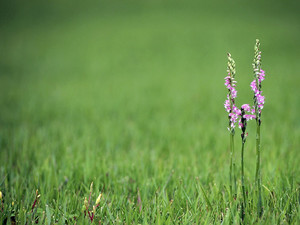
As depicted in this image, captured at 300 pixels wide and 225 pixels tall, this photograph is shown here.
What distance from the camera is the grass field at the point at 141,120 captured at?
1929 millimetres

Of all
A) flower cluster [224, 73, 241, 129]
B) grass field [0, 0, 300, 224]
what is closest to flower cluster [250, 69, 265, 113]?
flower cluster [224, 73, 241, 129]

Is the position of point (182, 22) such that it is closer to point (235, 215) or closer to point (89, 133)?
point (89, 133)

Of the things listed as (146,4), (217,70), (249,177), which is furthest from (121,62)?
(146,4)

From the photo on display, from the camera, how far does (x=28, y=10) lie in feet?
81.5

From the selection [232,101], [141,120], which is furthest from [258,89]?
[141,120]

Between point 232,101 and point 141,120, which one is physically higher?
point 232,101

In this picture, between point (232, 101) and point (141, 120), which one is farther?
point (141, 120)

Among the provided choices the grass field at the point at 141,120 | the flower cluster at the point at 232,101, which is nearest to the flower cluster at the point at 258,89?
the flower cluster at the point at 232,101

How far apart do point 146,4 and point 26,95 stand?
20737 millimetres

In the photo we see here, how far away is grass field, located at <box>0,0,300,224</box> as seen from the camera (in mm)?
1929

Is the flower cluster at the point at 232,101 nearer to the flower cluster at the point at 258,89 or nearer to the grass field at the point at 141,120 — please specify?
the flower cluster at the point at 258,89

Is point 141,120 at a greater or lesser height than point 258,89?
lesser

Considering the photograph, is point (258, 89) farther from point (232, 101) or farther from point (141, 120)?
point (141, 120)

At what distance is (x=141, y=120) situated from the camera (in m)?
5.12
